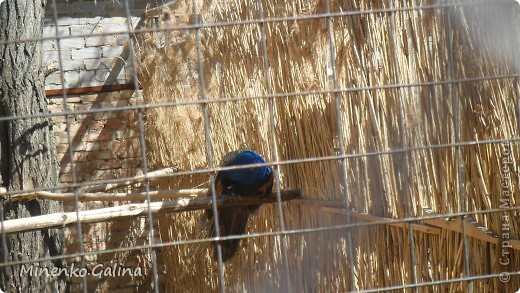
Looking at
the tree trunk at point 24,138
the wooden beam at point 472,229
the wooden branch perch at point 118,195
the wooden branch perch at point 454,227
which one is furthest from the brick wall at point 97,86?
the wooden beam at point 472,229

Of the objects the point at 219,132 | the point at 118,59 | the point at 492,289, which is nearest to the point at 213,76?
the point at 219,132

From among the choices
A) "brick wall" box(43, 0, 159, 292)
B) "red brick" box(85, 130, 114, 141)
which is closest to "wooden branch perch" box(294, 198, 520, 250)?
"brick wall" box(43, 0, 159, 292)

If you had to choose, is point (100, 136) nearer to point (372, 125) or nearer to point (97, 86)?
point (97, 86)

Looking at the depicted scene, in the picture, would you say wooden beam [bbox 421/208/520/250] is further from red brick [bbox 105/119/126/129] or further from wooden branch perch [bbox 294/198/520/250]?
red brick [bbox 105/119/126/129]

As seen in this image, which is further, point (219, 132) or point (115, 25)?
point (115, 25)

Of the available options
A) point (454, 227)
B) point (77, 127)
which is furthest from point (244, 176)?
point (77, 127)

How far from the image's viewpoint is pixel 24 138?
425 centimetres

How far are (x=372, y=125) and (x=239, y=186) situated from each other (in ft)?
3.85

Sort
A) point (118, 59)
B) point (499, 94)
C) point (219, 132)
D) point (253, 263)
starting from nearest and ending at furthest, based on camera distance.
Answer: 1. point (499, 94)
2. point (253, 263)
3. point (219, 132)
4. point (118, 59)

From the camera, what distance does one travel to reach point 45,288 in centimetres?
419

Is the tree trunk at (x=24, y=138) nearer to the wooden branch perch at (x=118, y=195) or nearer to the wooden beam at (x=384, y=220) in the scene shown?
the wooden branch perch at (x=118, y=195)

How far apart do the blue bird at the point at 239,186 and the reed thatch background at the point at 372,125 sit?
0.42 feet

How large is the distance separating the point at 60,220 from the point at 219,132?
166 centimetres

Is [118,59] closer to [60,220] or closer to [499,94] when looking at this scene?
[60,220]
